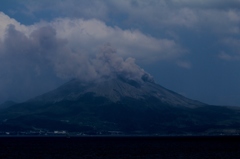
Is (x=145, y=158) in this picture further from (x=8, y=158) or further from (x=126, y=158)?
(x=8, y=158)

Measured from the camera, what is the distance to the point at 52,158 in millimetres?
95375

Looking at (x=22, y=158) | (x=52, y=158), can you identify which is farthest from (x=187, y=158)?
(x=22, y=158)

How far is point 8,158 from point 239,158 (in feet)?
153

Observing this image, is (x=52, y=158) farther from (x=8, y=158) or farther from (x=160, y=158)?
(x=160, y=158)

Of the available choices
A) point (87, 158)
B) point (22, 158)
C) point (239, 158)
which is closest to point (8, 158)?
point (22, 158)

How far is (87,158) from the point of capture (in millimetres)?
93812

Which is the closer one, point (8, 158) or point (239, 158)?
point (239, 158)

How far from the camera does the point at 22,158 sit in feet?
318

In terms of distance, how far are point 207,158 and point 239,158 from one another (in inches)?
243

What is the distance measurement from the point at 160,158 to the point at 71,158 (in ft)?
59.6

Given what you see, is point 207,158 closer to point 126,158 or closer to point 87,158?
point 126,158

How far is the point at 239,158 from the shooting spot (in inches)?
3467

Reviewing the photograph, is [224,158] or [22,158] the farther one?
[22,158]

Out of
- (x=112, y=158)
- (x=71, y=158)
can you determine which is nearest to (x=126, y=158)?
(x=112, y=158)
